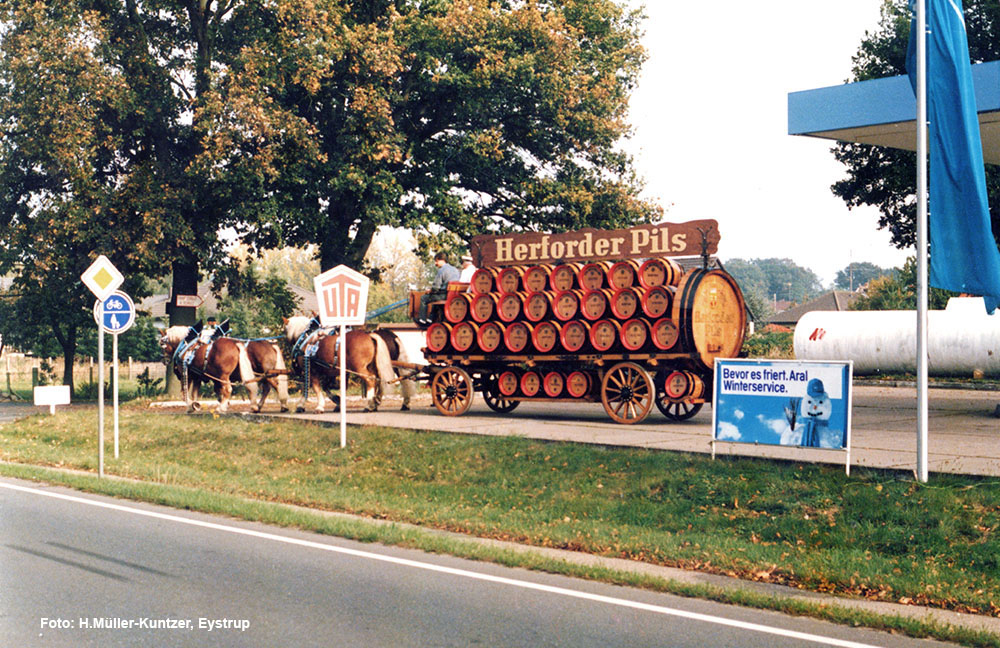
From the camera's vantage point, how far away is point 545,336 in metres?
19.5

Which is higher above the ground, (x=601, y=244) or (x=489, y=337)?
(x=601, y=244)

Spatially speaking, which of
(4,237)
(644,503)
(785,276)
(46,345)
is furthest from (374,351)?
(785,276)

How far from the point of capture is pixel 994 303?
12414 mm

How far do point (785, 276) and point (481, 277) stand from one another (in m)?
187

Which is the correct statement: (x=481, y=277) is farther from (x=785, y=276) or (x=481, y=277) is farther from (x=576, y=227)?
(x=785, y=276)

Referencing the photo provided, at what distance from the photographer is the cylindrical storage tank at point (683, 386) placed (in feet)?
59.6

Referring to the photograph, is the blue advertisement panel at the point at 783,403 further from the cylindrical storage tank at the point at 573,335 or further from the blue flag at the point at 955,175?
the cylindrical storage tank at the point at 573,335

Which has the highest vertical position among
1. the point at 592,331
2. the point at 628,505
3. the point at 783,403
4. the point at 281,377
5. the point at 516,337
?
the point at 592,331

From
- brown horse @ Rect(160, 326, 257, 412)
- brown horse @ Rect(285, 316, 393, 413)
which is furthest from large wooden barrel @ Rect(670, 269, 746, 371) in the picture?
brown horse @ Rect(160, 326, 257, 412)

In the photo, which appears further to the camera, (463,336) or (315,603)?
(463,336)

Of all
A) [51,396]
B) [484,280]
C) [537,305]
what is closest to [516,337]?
[537,305]

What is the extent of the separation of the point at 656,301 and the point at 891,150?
22319mm

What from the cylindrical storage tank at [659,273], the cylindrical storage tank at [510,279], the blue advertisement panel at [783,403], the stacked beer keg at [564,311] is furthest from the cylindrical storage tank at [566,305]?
the blue advertisement panel at [783,403]

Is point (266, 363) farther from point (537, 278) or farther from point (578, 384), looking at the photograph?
point (578, 384)
